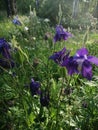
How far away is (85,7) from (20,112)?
13.4m

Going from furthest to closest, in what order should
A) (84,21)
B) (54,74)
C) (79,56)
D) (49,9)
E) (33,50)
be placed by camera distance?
(49,9)
(84,21)
(33,50)
(54,74)
(79,56)

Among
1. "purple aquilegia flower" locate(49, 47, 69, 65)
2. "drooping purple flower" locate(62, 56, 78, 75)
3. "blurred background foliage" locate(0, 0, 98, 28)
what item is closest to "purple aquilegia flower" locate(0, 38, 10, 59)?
"purple aquilegia flower" locate(49, 47, 69, 65)

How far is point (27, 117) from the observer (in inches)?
99.1

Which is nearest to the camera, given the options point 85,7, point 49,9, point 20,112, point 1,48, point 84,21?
point 1,48

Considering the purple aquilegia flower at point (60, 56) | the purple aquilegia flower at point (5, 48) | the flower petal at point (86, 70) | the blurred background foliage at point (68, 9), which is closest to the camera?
the flower petal at point (86, 70)

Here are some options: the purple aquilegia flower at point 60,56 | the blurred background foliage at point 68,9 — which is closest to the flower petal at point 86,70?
the purple aquilegia flower at point 60,56

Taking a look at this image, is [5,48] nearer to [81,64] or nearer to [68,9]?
[81,64]

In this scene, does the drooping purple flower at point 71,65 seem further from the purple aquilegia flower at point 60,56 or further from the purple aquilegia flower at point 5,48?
the purple aquilegia flower at point 5,48

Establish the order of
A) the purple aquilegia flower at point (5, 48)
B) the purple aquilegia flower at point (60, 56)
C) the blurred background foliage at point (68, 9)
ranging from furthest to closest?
the blurred background foliage at point (68, 9), the purple aquilegia flower at point (5, 48), the purple aquilegia flower at point (60, 56)

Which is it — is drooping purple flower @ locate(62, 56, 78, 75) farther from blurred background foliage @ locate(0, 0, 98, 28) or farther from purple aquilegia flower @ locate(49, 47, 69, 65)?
blurred background foliage @ locate(0, 0, 98, 28)

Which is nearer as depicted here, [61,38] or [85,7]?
[61,38]

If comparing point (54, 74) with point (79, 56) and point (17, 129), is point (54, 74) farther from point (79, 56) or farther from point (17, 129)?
point (79, 56)

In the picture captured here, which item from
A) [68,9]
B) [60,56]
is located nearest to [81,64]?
[60,56]

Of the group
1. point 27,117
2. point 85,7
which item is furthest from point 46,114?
point 85,7
